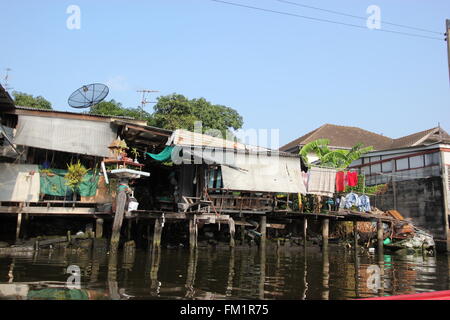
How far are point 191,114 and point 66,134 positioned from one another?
13.2 m

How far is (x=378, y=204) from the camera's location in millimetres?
25141

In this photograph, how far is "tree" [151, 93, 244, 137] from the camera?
86.2ft

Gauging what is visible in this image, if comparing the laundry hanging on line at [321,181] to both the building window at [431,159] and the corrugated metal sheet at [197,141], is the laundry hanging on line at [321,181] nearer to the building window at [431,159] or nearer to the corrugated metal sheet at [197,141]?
the corrugated metal sheet at [197,141]

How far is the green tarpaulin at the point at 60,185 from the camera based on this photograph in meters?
14.9

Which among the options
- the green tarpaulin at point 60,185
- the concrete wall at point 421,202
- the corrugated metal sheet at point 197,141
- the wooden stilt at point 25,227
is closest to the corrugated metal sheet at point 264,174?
the corrugated metal sheet at point 197,141

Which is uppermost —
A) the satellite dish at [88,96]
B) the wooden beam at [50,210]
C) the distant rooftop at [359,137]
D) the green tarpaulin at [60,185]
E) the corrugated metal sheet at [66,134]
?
the distant rooftop at [359,137]

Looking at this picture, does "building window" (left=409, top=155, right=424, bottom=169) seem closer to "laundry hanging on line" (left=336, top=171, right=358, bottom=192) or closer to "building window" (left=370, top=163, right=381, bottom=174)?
"building window" (left=370, top=163, right=381, bottom=174)

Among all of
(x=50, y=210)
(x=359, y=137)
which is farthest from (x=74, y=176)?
(x=359, y=137)

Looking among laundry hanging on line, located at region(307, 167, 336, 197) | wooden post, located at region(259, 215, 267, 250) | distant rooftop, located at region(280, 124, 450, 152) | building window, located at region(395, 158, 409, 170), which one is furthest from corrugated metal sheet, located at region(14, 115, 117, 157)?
distant rooftop, located at region(280, 124, 450, 152)

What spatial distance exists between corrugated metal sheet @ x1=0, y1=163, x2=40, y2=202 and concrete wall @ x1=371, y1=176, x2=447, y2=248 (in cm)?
1971

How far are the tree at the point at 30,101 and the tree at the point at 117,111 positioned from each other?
4.09m

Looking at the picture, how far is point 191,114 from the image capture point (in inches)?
1087

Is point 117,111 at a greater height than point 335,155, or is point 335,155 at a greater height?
point 117,111

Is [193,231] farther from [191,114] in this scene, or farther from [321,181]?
[191,114]
